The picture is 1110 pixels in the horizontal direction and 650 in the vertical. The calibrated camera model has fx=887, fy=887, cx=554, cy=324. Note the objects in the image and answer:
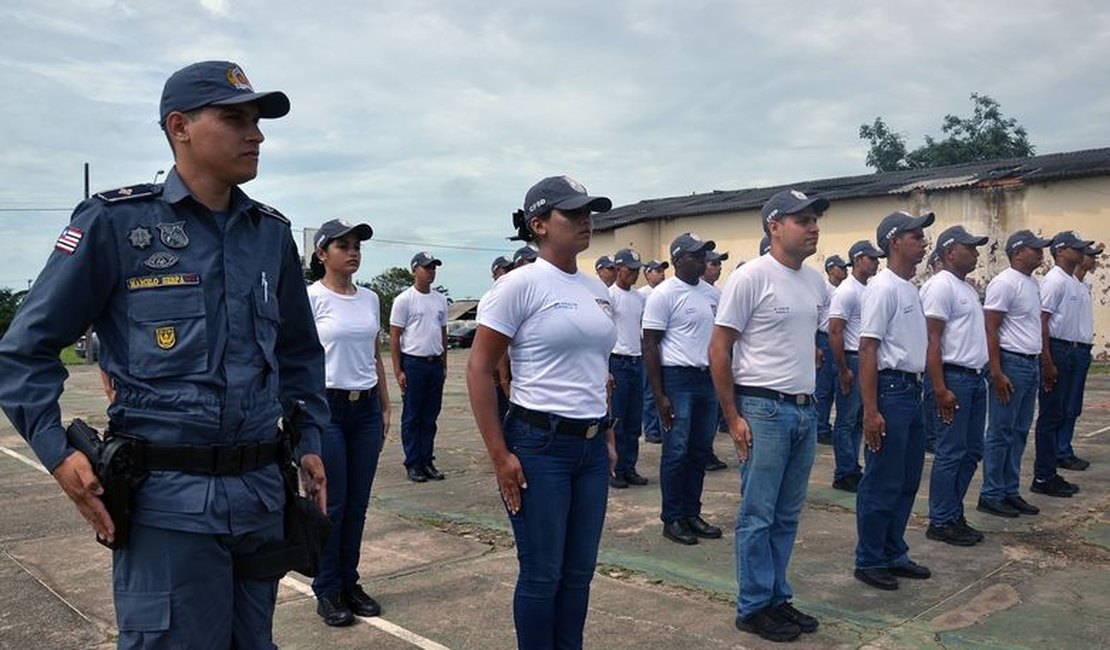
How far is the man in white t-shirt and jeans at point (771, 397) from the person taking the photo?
13.8 feet

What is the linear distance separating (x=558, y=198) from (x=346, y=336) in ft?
6.17

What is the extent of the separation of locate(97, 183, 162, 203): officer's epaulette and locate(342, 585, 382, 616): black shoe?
2.75 m

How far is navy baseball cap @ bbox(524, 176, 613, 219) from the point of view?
11.0 ft

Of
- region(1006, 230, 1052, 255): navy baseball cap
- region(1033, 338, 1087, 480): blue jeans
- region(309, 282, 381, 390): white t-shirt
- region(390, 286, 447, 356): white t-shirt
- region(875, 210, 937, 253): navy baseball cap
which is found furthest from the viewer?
region(390, 286, 447, 356): white t-shirt

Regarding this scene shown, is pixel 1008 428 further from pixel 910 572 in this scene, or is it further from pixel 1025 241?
pixel 910 572

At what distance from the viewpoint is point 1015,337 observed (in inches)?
259

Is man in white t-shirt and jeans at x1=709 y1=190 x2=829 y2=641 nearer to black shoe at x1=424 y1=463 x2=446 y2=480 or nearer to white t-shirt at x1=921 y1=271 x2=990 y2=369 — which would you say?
white t-shirt at x1=921 y1=271 x2=990 y2=369

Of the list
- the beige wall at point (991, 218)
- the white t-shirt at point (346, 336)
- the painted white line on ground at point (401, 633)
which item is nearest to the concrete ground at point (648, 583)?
the painted white line on ground at point (401, 633)

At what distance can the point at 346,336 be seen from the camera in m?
4.78

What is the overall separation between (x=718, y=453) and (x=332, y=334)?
18.3ft

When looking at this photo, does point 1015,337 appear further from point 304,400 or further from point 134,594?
point 134,594

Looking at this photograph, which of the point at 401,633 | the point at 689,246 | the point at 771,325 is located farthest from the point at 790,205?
the point at 401,633

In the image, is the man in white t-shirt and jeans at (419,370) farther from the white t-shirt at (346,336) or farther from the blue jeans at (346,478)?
the blue jeans at (346,478)

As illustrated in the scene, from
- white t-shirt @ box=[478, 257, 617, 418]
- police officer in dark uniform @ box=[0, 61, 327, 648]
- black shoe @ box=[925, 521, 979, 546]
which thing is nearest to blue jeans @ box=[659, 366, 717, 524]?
black shoe @ box=[925, 521, 979, 546]
